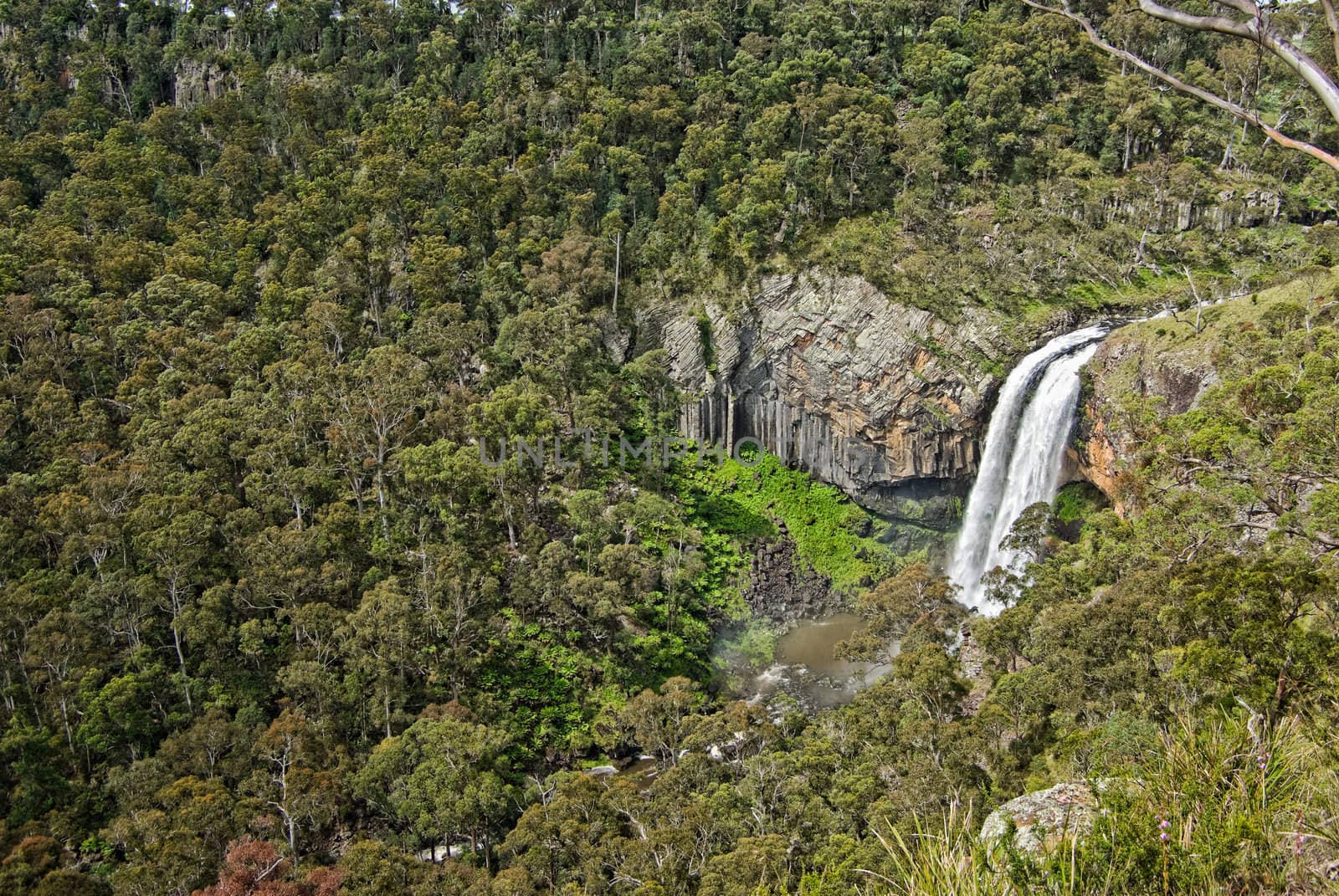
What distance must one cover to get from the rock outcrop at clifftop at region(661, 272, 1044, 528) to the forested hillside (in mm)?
1465

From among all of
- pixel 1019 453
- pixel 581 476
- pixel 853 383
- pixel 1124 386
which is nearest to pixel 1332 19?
pixel 1124 386

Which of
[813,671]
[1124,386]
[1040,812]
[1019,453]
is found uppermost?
[1124,386]

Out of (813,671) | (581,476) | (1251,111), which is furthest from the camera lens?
(581,476)

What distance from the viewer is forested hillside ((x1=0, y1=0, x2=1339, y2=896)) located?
2170cm

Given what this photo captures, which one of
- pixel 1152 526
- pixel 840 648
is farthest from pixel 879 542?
pixel 1152 526

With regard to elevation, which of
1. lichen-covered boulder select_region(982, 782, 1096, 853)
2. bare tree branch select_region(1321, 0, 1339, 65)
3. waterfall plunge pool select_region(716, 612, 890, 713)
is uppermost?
bare tree branch select_region(1321, 0, 1339, 65)

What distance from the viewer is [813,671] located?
36.5 meters

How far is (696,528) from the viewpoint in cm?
4072

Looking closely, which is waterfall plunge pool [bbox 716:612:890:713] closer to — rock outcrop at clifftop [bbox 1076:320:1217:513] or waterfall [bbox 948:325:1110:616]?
waterfall [bbox 948:325:1110:616]

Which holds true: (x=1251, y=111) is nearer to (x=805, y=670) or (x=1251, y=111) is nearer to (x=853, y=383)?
(x=805, y=670)

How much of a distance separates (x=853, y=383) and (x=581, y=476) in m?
12.6

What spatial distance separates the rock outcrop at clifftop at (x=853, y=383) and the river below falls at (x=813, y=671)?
22.4ft

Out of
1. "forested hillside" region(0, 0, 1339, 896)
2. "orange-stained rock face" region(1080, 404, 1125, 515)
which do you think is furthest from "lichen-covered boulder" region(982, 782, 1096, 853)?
"orange-stained rock face" region(1080, 404, 1125, 515)

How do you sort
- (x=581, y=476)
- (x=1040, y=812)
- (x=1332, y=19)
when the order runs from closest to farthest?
1. (x=1332, y=19)
2. (x=1040, y=812)
3. (x=581, y=476)
